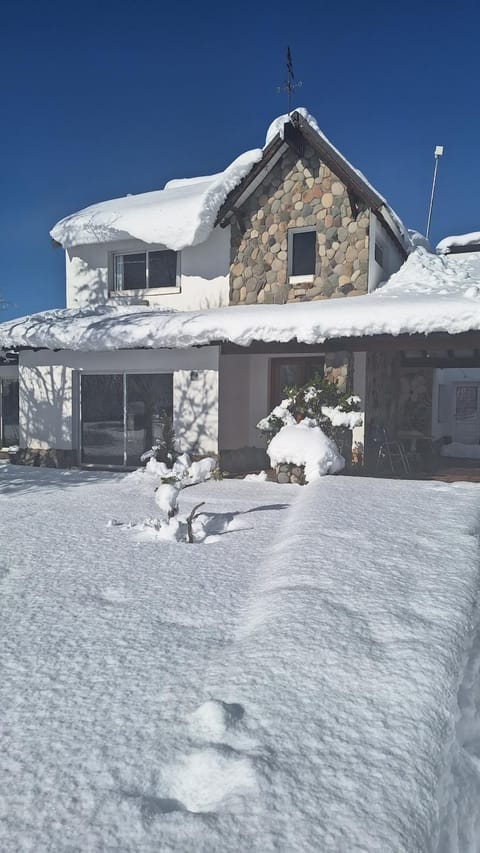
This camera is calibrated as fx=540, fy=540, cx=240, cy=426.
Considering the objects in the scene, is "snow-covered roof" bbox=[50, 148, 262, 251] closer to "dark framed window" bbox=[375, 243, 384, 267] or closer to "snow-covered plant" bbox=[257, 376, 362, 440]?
"dark framed window" bbox=[375, 243, 384, 267]

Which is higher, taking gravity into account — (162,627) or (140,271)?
(140,271)

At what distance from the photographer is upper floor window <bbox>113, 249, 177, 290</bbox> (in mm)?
12305

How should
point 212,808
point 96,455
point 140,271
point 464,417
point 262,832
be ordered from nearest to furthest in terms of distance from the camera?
1. point 262,832
2. point 212,808
3. point 96,455
4. point 140,271
5. point 464,417

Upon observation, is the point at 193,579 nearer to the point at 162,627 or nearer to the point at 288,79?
the point at 162,627

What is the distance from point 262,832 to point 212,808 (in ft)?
0.78

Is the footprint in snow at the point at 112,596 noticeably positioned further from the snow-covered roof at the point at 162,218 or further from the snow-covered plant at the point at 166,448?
the snow-covered roof at the point at 162,218

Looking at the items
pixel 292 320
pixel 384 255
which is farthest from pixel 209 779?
pixel 384 255

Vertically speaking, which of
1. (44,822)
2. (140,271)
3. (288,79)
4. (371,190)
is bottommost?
(44,822)

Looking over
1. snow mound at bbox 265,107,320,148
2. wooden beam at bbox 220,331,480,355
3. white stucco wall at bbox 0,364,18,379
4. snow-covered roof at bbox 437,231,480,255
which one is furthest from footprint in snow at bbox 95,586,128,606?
snow-covered roof at bbox 437,231,480,255

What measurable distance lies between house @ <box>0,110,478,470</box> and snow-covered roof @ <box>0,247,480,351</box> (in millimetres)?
54

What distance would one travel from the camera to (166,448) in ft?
33.8

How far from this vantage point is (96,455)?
1147cm

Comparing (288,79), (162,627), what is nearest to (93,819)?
(162,627)

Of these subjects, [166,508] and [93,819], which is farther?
[166,508]
